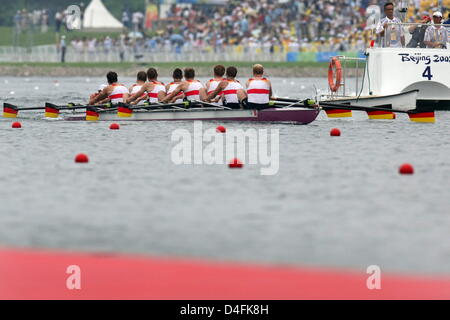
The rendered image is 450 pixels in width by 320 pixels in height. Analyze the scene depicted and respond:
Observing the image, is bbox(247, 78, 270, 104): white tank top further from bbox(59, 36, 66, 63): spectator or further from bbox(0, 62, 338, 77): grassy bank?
bbox(59, 36, 66, 63): spectator

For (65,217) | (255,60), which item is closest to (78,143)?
(65,217)

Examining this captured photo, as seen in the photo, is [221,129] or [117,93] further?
[117,93]

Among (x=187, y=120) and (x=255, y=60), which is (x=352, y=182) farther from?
(x=255, y=60)

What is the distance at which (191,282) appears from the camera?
817 cm

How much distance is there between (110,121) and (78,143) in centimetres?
601

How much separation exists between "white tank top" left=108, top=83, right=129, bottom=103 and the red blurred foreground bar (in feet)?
59.7

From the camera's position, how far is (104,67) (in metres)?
67.2

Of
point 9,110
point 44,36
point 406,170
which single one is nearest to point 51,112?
point 9,110

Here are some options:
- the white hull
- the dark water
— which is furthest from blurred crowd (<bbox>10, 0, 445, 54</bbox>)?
the dark water

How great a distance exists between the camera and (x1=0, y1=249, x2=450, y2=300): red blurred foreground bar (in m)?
7.84

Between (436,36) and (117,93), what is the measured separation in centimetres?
807

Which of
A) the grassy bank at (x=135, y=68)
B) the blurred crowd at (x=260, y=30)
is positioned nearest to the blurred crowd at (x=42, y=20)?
the blurred crowd at (x=260, y=30)

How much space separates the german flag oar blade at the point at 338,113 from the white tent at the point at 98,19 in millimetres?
55831

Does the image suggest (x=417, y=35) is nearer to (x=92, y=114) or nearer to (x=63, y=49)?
(x=92, y=114)
